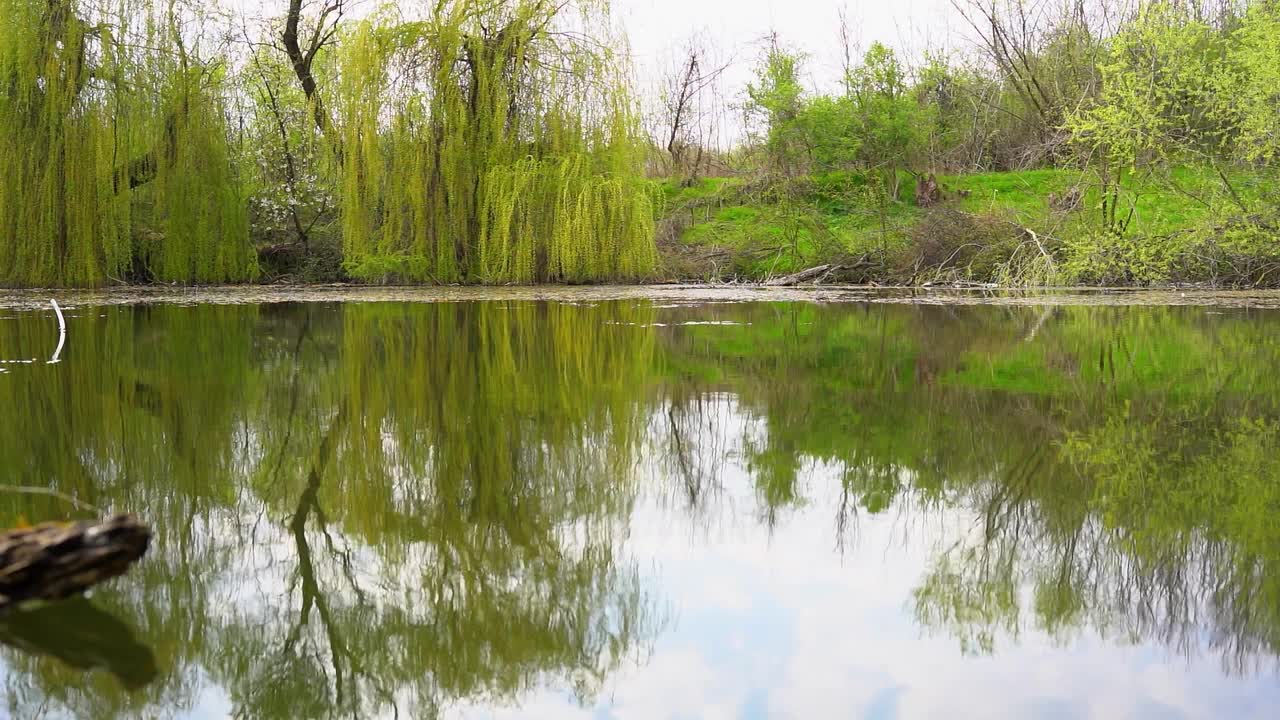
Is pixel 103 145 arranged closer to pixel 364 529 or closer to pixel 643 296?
pixel 643 296

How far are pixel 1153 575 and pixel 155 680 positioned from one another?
182cm

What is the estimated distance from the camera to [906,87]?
2120cm

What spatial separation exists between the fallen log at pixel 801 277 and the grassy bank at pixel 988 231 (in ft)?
1.05

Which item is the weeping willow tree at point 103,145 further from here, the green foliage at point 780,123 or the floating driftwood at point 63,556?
Result: the floating driftwood at point 63,556

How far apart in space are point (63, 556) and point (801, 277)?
1510 centimetres

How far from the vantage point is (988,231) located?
49.8ft

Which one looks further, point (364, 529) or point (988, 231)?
point (988, 231)

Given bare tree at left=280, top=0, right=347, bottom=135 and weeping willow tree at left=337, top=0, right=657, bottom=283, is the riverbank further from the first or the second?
bare tree at left=280, top=0, right=347, bottom=135

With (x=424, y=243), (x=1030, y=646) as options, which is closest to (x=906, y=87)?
(x=424, y=243)

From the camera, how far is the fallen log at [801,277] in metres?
16.4

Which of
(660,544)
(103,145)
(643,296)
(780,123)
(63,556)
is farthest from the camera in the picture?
(780,123)

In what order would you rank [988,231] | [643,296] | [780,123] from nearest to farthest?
[643,296] → [988,231] → [780,123]

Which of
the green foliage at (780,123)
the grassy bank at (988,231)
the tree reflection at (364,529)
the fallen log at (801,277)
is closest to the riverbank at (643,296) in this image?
the grassy bank at (988,231)

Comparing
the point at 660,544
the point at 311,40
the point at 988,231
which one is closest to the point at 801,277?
the point at 988,231
